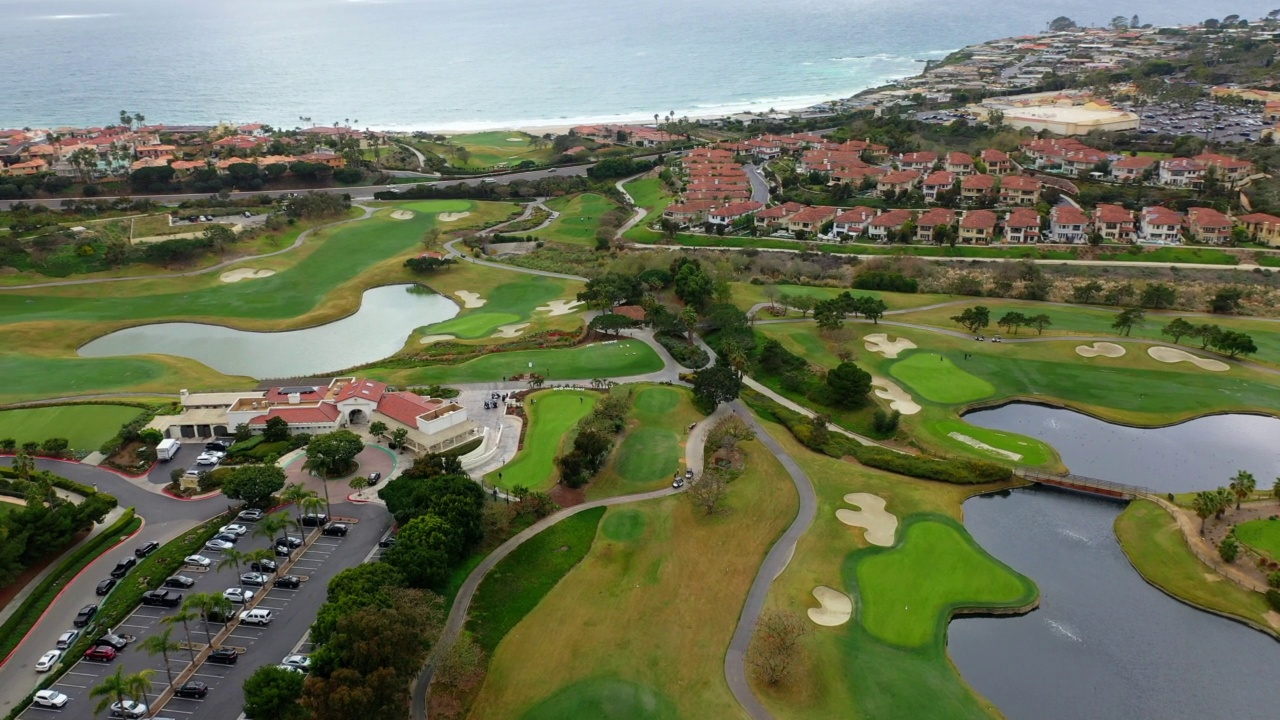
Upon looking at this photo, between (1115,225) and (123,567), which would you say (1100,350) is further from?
(123,567)

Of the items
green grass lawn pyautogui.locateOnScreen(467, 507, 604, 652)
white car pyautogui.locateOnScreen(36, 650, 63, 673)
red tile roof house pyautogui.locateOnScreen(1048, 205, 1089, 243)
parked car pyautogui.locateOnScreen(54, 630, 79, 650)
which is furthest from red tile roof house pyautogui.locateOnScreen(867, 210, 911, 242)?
white car pyautogui.locateOnScreen(36, 650, 63, 673)

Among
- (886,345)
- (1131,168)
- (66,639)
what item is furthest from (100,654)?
(1131,168)

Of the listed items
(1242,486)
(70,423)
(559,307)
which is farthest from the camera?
(559,307)

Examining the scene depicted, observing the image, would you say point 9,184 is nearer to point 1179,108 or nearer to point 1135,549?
point 1135,549

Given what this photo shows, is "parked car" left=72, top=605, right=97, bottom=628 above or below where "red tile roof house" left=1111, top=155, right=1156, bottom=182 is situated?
below

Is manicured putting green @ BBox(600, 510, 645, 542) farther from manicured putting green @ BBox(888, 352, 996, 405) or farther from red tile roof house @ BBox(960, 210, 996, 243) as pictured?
red tile roof house @ BBox(960, 210, 996, 243)

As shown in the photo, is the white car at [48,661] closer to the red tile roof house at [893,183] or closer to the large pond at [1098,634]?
the large pond at [1098,634]
